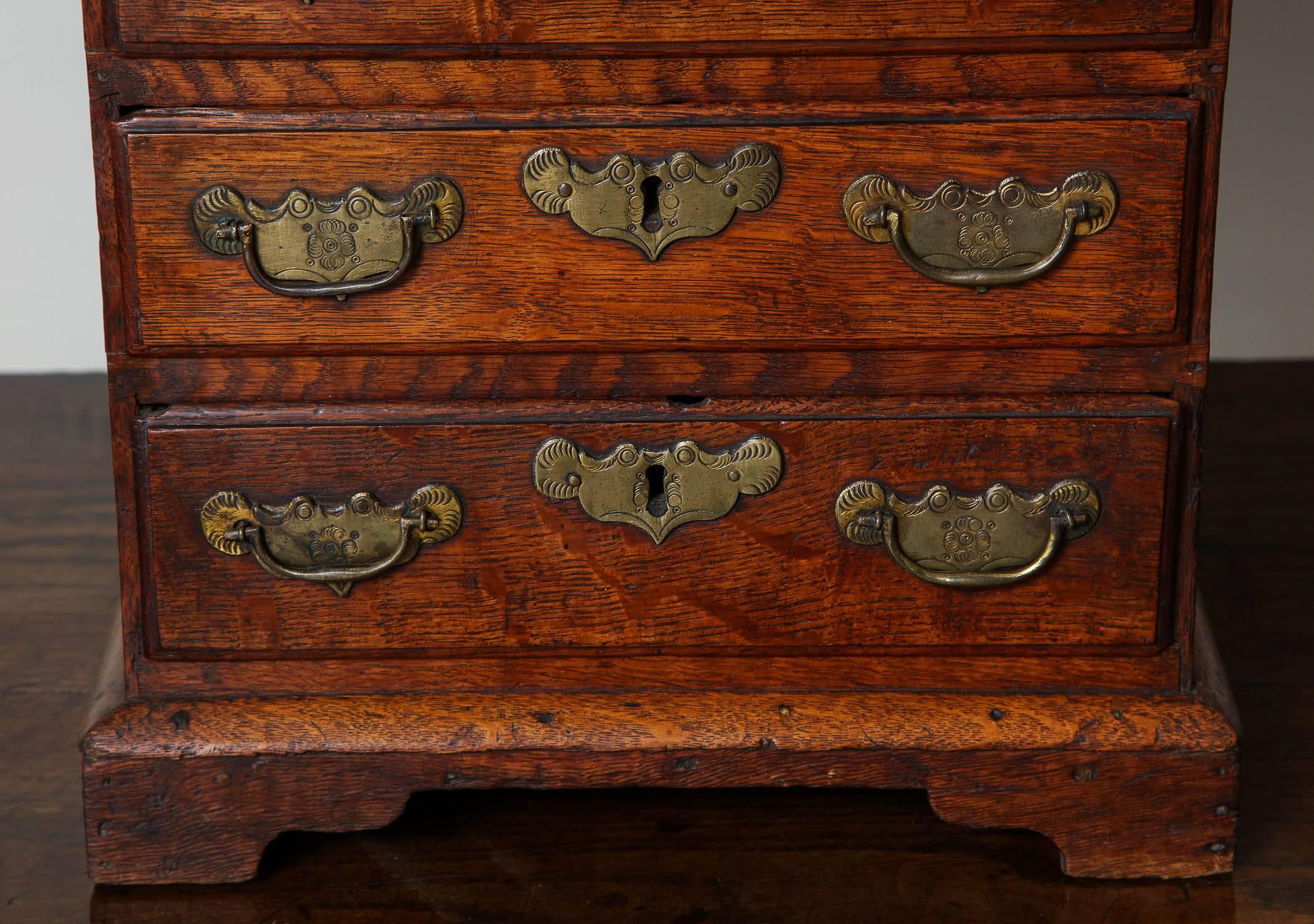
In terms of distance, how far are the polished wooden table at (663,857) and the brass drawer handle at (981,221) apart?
1.74 feet

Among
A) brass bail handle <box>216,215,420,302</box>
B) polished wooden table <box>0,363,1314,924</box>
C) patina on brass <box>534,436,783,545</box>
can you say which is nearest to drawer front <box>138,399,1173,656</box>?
patina on brass <box>534,436,783,545</box>

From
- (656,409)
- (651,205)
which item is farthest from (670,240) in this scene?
(656,409)

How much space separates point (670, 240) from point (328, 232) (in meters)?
0.26

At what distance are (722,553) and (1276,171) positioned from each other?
1.62 metres

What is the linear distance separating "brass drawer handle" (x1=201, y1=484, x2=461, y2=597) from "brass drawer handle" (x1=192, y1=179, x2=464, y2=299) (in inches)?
7.0

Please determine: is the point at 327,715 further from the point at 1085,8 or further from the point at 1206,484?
the point at 1206,484

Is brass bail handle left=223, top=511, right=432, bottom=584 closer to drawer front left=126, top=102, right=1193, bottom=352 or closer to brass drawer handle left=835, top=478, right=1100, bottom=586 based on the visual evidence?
drawer front left=126, top=102, right=1193, bottom=352

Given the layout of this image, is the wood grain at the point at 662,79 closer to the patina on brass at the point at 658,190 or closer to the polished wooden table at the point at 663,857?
the patina on brass at the point at 658,190

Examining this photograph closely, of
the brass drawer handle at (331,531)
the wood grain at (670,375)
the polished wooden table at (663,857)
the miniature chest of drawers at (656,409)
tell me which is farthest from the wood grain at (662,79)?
the polished wooden table at (663,857)

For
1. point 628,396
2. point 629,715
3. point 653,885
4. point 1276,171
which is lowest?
point 653,885

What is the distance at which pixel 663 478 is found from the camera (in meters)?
1.32

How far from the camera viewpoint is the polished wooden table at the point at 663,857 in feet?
4.43

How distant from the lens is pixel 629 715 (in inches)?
53.6

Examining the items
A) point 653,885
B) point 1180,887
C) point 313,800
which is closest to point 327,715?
point 313,800
